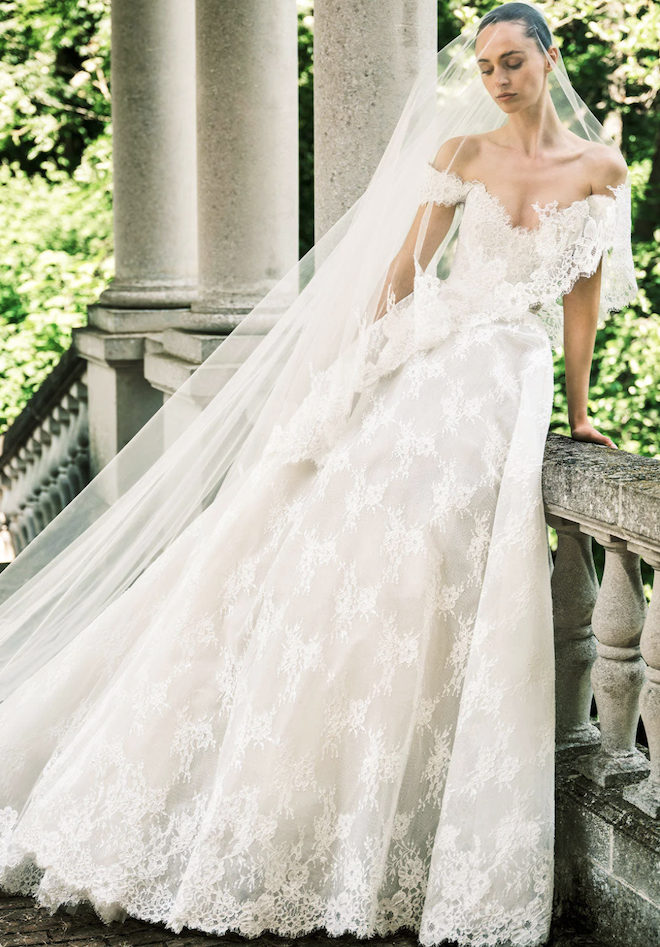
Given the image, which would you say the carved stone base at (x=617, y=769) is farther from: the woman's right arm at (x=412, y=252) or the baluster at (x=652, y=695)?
the woman's right arm at (x=412, y=252)

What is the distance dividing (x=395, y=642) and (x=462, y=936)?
0.79m

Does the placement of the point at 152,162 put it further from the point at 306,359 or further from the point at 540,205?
the point at 540,205

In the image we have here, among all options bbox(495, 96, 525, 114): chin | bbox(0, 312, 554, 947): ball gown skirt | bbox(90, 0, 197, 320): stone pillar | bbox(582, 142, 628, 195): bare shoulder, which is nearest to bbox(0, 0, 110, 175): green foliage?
bbox(90, 0, 197, 320): stone pillar

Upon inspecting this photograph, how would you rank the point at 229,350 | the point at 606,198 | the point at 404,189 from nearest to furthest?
the point at 606,198 < the point at 404,189 < the point at 229,350

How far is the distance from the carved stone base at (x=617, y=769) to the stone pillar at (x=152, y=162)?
4914 mm

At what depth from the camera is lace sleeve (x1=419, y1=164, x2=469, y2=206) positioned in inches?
142

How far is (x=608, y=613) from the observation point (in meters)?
3.00

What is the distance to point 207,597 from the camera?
11.6 ft

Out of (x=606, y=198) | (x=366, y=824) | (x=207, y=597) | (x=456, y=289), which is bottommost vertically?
(x=366, y=824)

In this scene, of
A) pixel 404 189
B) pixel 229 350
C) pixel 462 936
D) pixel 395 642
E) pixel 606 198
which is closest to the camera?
pixel 462 936

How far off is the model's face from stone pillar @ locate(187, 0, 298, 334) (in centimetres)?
220

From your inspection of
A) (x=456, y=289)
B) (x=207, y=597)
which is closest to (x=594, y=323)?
(x=456, y=289)

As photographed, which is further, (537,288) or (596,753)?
(537,288)

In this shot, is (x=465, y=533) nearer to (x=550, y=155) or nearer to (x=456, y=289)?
(x=456, y=289)
